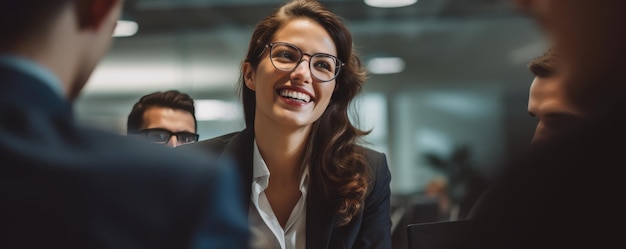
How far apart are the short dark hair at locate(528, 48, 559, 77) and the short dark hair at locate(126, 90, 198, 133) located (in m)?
1.35

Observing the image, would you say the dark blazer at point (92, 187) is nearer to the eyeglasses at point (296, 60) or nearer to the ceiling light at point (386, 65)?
the eyeglasses at point (296, 60)

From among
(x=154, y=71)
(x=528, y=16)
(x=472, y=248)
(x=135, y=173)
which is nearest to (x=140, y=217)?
(x=135, y=173)

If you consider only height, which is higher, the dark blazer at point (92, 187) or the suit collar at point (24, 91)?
the suit collar at point (24, 91)

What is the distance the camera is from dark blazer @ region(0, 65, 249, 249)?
0.70 m

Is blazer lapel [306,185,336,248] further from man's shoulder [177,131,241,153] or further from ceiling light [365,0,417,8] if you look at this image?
ceiling light [365,0,417,8]

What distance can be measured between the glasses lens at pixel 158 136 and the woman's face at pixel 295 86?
54cm

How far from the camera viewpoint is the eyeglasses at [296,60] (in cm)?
210

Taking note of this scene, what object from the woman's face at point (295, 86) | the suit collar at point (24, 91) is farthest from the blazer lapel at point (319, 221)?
the suit collar at point (24, 91)

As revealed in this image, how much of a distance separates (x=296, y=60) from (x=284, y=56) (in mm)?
43

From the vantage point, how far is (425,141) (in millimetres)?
10500

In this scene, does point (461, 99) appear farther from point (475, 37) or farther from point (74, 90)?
point (74, 90)

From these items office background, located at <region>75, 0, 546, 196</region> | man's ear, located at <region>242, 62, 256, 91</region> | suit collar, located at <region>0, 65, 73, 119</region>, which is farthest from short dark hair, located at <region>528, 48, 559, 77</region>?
office background, located at <region>75, 0, 546, 196</region>

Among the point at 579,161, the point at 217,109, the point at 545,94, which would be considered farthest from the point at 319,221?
the point at 217,109

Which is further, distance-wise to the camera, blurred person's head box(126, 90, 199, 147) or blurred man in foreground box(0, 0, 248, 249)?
blurred person's head box(126, 90, 199, 147)
